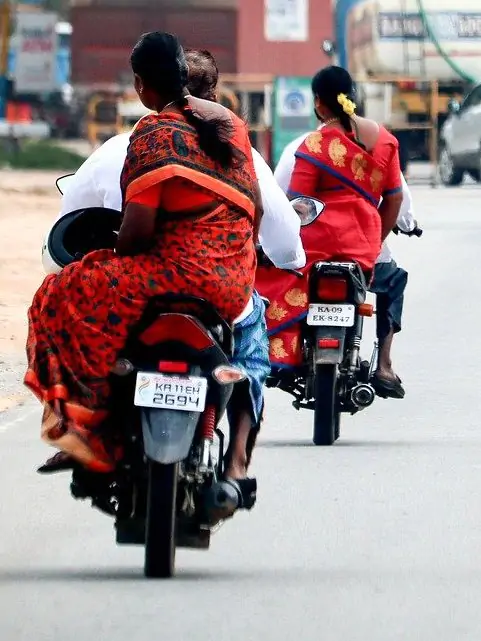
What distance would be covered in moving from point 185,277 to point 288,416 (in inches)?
186

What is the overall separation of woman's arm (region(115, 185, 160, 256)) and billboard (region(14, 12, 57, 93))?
34786 mm

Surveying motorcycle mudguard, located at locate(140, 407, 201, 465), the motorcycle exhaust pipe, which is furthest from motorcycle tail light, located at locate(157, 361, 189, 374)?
the motorcycle exhaust pipe

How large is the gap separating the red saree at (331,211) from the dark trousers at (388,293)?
0.60 m

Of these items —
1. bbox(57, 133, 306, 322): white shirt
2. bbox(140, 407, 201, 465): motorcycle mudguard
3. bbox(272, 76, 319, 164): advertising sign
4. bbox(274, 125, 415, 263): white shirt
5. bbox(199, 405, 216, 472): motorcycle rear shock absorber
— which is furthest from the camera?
bbox(272, 76, 319, 164): advertising sign

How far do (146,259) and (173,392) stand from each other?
1.28ft

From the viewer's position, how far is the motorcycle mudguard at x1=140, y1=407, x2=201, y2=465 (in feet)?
20.3

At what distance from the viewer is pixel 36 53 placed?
41.6 meters

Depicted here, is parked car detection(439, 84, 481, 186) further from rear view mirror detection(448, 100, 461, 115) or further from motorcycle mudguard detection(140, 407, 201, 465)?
motorcycle mudguard detection(140, 407, 201, 465)

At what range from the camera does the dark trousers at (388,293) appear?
1048cm

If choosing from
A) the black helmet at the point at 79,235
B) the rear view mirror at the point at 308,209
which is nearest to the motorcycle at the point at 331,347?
the rear view mirror at the point at 308,209

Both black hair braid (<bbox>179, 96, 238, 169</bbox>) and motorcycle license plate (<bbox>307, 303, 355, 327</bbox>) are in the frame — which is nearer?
black hair braid (<bbox>179, 96, 238, 169</bbox>)

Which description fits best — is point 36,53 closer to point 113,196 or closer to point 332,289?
point 332,289

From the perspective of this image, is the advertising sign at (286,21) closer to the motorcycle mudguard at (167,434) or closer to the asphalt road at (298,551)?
the asphalt road at (298,551)

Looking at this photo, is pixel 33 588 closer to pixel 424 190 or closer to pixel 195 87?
pixel 195 87
